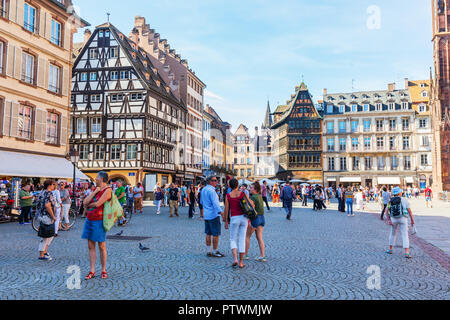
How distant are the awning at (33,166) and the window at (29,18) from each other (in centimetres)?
714

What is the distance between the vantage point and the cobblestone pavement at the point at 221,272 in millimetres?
5695

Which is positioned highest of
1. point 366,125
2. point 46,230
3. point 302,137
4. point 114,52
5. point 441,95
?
point 114,52

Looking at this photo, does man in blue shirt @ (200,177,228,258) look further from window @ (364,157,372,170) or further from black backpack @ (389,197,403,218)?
window @ (364,157,372,170)

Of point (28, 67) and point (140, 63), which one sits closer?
point (28, 67)

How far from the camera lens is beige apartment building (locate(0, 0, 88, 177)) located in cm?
2020

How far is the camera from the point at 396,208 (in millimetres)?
9195

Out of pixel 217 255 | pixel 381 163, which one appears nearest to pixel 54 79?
pixel 217 255

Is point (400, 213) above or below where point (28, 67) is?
below

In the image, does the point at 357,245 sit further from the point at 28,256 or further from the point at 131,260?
the point at 28,256

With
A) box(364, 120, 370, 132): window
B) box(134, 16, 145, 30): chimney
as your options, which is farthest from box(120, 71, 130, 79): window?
box(364, 120, 370, 132): window

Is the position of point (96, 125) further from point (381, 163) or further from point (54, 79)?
point (381, 163)

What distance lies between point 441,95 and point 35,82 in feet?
128

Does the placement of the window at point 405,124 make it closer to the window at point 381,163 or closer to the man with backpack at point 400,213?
the window at point 381,163

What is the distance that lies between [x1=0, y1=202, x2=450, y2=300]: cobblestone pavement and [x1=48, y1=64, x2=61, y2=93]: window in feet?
48.5
